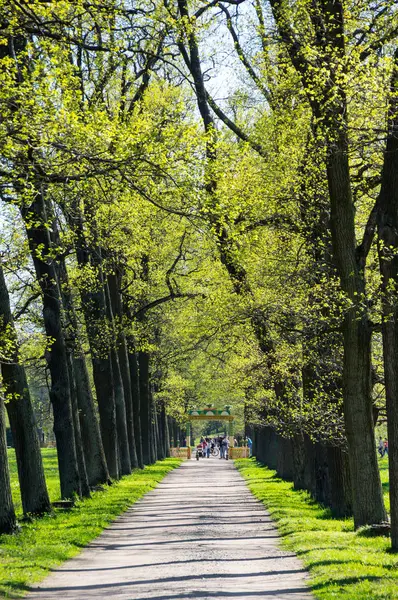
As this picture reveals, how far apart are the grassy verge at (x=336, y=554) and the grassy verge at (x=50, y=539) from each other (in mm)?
3418

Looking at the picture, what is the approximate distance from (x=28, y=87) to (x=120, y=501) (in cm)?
1481

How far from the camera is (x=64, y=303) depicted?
83.7 ft

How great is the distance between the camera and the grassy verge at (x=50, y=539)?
11938mm

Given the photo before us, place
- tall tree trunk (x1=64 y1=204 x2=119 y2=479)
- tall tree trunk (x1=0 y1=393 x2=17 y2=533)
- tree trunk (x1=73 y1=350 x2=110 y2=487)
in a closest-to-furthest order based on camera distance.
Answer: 1. tall tree trunk (x1=0 y1=393 x2=17 y2=533)
2. tree trunk (x1=73 y1=350 x2=110 y2=487)
3. tall tree trunk (x1=64 y1=204 x2=119 y2=479)

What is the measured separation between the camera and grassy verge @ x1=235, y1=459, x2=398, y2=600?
34.3 ft

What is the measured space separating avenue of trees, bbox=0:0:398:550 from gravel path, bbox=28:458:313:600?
193cm

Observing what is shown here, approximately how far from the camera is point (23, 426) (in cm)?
1873

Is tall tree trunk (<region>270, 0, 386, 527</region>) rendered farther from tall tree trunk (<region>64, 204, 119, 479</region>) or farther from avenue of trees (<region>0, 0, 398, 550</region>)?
tall tree trunk (<region>64, 204, 119, 479</region>)

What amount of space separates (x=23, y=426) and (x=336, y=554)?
758 centimetres

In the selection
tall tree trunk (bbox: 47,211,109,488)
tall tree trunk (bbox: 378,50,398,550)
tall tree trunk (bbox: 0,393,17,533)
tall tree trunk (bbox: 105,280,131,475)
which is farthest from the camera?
tall tree trunk (bbox: 105,280,131,475)

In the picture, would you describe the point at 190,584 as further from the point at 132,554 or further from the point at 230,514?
the point at 230,514

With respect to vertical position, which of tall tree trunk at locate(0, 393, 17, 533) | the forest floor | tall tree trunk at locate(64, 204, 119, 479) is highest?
tall tree trunk at locate(64, 204, 119, 479)

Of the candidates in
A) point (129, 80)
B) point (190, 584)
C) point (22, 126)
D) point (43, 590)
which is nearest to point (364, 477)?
point (190, 584)

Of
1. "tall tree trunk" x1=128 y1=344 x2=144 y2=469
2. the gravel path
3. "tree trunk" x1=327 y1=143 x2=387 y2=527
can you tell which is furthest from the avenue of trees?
"tall tree trunk" x1=128 y1=344 x2=144 y2=469
